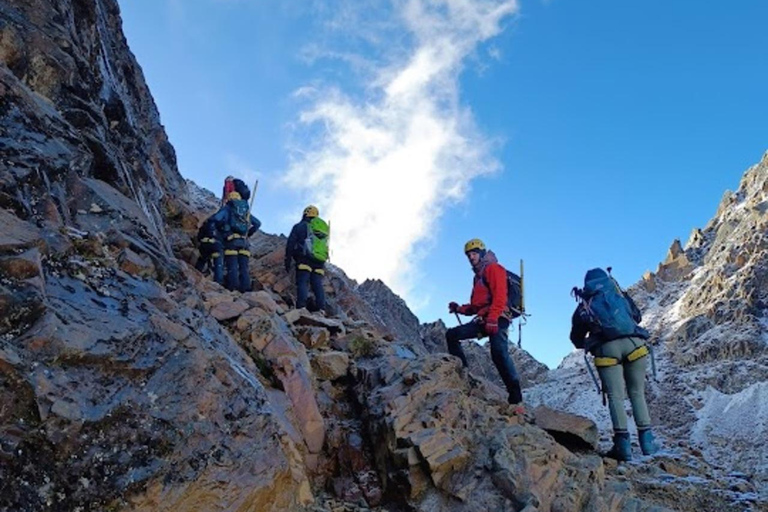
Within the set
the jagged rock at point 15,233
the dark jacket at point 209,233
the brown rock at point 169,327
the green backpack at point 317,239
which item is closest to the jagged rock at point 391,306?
the green backpack at point 317,239

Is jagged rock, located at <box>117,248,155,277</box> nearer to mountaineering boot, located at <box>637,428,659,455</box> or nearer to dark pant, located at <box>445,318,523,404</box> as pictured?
dark pant, located at <box>445,318,523,404</box>

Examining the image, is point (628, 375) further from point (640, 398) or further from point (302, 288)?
point (302, 288)

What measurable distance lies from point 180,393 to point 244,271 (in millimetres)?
8499

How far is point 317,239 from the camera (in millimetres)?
14875

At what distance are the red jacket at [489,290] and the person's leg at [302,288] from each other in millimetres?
4974

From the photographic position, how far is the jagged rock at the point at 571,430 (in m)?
9.41

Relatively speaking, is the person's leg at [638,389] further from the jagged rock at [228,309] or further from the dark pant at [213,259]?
the dark pant at [213,259]

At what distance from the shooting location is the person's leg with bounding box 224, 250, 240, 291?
13.9 metres

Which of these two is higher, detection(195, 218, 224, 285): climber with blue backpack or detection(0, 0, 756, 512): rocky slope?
detection(195, 218, 224, 285): climber with blue backpack

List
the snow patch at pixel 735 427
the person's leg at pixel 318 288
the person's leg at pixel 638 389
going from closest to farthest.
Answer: the person's leg at pixel 638 389, the person's leg at pixel 318 288, the snow patch at pixel 735 427

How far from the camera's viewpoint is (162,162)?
21.8 meters

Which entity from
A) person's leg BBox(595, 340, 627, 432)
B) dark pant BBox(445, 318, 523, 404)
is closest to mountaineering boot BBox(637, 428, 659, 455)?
person's leg BBox(595, 340, 627, 432)

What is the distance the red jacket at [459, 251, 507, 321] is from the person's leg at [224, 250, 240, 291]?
20.3 ft

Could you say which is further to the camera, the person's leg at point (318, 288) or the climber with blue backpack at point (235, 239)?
the person's leg at point (318, 288)
